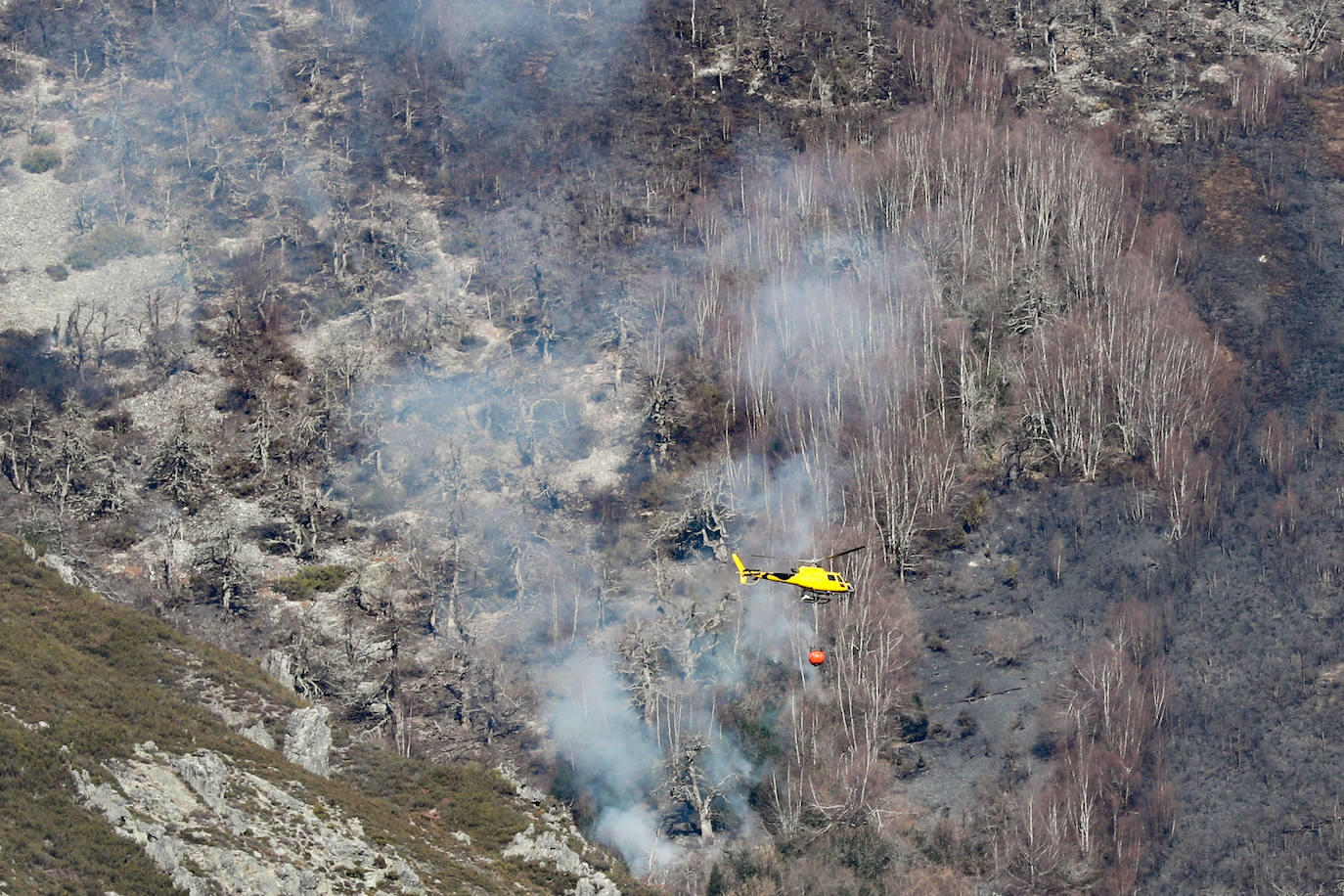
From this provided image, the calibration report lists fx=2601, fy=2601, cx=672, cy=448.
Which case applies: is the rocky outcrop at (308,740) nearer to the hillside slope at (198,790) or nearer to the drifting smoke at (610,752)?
the hillside slope at (198,790)

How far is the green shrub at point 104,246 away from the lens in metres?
149

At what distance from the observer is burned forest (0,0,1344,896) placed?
11988cm

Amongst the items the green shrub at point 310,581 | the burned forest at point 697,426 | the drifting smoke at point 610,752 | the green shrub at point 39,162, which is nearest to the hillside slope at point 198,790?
the burned forest at point 697,426

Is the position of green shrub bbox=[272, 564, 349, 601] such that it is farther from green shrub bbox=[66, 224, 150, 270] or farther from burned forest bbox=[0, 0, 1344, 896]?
green shrub bbox=[66, 224, 150, 270]

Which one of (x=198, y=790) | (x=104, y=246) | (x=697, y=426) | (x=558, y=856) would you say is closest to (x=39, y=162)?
(x=104, y=246)

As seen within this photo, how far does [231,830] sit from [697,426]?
156 feet

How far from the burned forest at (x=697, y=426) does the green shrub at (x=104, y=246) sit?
1.00 feet

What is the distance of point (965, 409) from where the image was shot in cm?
13775

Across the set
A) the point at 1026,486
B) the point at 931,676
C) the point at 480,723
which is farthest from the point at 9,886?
the point at 1026,486

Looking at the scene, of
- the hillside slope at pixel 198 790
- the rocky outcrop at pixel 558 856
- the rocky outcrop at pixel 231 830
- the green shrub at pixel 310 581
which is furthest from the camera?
the green shrub at pixel 310 581

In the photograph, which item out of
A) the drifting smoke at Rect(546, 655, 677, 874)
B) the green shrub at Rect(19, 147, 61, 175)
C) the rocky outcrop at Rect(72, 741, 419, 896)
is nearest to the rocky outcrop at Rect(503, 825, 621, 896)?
the drifting smoke at Rect(546, 655, 677, 874)

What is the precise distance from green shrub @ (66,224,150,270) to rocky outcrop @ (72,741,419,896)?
5341cm

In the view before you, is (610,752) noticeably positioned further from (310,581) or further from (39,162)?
(39,162)

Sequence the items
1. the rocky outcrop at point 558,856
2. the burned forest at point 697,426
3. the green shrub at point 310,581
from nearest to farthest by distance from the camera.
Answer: the rocky outcrop at point 558,856, the burned forest at point 697,426, the green shrub at point 310,581
